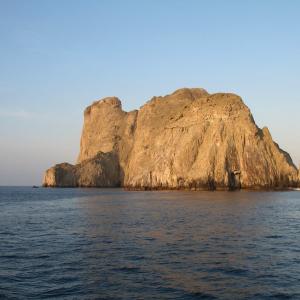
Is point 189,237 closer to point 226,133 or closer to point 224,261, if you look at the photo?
point 224,261

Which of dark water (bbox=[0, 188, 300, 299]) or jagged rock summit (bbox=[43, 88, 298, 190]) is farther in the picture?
jagged rock summit (bbox=[43, 88, 298, 190])

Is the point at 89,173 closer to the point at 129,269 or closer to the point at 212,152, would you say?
the point at 212,152

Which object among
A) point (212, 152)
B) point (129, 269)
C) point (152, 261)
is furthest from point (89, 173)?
point (129, 269)

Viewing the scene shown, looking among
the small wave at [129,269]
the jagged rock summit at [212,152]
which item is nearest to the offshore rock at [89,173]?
the jagged rock summit at [212,152]

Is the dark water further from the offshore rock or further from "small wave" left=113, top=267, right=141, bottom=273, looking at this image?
the offshore rock

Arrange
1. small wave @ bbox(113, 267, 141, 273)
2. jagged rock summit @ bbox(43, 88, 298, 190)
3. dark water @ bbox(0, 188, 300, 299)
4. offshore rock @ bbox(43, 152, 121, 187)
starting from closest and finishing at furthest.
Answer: dark water @ bbox(0, 188, 300, 299) → small wave @ bbox(113, 267, 141, 273) → jagged rock summit @ bbox(43, 88, 298, 190) → offshore rock @ bbox(43, 152, 121, 187)

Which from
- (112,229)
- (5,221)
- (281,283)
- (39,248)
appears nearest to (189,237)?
(112,229)

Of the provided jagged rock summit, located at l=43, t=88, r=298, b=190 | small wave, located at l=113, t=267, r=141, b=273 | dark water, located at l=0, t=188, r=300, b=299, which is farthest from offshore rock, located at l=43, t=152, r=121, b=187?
small wave, located at l=113, t=267, r=141, b=273

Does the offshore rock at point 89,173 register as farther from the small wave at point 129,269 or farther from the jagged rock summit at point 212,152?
the small wave at point 129,269

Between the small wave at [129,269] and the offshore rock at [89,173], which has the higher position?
the offshore rock at [89,173]

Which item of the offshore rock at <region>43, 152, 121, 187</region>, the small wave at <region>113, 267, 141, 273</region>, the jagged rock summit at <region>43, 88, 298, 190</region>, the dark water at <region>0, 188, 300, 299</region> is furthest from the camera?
the offshore rock at <region>43, 152, 121, 187</region>

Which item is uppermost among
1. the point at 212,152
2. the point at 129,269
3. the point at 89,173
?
the point at 212,152

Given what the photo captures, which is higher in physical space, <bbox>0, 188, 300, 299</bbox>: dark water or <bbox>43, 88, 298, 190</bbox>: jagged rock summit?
<bbox>43, 88, 298, 190</bbox>: jagged rock summit

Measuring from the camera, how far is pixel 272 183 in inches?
4163
